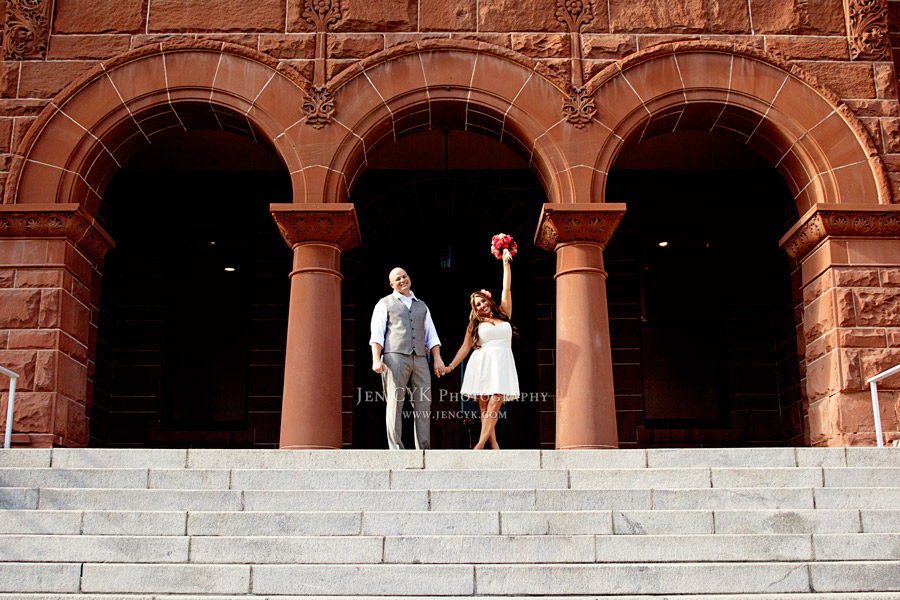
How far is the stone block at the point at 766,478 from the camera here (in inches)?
320

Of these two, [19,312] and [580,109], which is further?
[580,109]

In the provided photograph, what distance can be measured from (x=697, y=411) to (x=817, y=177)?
444 centimetres

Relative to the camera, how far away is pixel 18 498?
25.3ft

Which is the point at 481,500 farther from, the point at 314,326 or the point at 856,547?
the point at 314,326

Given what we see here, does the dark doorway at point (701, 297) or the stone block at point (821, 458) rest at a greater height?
the dark doorway at point (701, 297)

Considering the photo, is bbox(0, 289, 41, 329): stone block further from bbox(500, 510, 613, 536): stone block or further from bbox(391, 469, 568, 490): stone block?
bbox(500, 510, 613, 536): stone block

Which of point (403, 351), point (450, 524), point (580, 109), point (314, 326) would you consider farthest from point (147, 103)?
point (450, 524)

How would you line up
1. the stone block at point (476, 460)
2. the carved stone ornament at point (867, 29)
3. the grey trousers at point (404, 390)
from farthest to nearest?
the carved stone ornament at point (867, 29) → the grey trousers at point (404, 390) → the stone block at point (476, 460)

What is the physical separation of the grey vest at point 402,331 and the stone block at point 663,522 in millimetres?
3591

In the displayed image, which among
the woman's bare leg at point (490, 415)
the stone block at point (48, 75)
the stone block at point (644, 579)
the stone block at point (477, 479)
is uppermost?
the stone block at point (48, 75)

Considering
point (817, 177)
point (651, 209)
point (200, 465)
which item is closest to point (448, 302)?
point (651, 209)

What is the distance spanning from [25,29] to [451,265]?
6.38m

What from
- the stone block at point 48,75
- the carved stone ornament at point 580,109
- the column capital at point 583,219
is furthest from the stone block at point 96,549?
the carved stone ornament at point 580,109

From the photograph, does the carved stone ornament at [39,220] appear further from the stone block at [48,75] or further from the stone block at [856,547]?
the stone block at [856,547]
